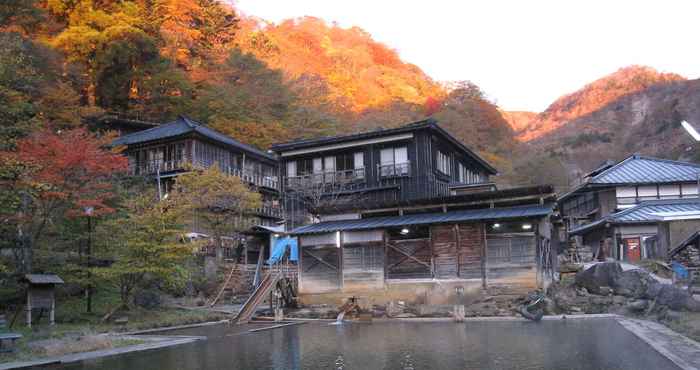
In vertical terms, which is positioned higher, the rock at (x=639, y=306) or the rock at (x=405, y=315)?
the rock at (x=639, y=306)

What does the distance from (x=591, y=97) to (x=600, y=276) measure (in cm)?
10276

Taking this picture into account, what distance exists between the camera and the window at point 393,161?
35.5m

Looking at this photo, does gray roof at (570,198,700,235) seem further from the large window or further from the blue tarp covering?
the blue tarp covering

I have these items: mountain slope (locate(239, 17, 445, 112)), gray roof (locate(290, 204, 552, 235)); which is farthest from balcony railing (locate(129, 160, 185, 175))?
mountain slope (locate(239, 17, 445, 112))

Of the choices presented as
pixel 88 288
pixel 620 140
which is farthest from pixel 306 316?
pixel 620 140

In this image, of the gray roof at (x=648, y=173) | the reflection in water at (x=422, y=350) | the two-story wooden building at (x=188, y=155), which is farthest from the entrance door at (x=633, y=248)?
the two-story wooden building at (x=188, y=155)

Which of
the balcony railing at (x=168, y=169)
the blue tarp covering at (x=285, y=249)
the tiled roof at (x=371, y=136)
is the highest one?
the tiled roof at (x=371, y=136)

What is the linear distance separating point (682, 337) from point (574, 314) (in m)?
7.51

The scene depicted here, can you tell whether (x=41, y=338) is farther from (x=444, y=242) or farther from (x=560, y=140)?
(x=560, y=140)

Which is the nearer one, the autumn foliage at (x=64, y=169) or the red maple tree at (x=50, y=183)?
the red maple tree at (x=50, y=183)

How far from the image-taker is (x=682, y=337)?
14117mm

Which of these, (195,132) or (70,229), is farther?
(195,132)

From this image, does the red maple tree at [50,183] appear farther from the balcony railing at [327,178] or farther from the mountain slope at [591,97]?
the mountain slope at [591,97]

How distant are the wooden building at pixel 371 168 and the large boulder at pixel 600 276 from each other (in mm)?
9575
